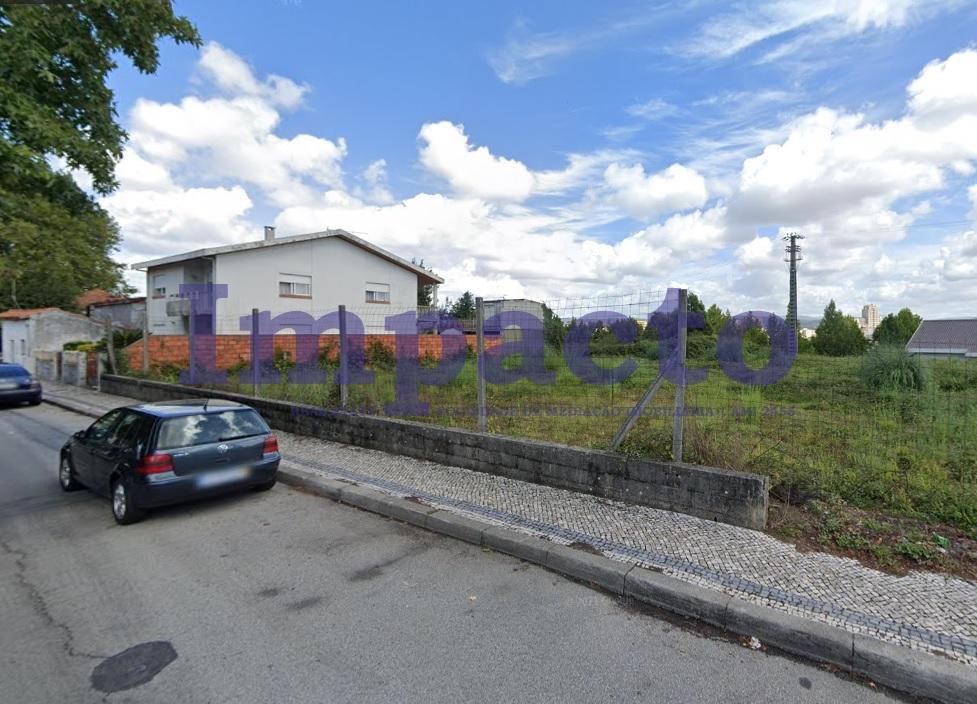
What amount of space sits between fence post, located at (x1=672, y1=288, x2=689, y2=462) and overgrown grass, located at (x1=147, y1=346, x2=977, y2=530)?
0.50 ft

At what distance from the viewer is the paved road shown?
8.54 ft

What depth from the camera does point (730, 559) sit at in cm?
378

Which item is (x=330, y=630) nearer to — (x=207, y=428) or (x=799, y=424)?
(x=207, y=428)

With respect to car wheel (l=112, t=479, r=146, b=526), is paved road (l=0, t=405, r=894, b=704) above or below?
below

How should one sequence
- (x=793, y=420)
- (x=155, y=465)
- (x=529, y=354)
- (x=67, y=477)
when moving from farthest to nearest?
(x=529, y=354)
(x=793, y=420)
(x=67, y=477)
(x=155, y=465)

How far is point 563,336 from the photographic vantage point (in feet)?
22.6

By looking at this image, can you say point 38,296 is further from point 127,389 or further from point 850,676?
point 850,676

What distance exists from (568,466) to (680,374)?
1.57 m

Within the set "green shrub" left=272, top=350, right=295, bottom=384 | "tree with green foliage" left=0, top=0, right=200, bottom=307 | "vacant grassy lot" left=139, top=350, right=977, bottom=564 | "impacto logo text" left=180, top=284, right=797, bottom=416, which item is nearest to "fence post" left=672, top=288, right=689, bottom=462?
"impacto logo text" left=180, top=284, right=797, bottom=416

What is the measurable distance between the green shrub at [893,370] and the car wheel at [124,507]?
922cm

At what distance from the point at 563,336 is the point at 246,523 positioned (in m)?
4.48

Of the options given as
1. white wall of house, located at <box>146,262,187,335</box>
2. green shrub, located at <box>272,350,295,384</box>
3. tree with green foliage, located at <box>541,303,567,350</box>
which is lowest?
green shrub, located at <box>272,350,295,384</box>

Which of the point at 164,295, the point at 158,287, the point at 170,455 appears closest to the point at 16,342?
the point at 158,287

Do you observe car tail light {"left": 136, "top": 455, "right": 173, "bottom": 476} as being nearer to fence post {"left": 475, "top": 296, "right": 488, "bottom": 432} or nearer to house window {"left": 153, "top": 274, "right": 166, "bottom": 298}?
fence post {"left": 475, "top": 296, "right": 488, "bottom": 432}
